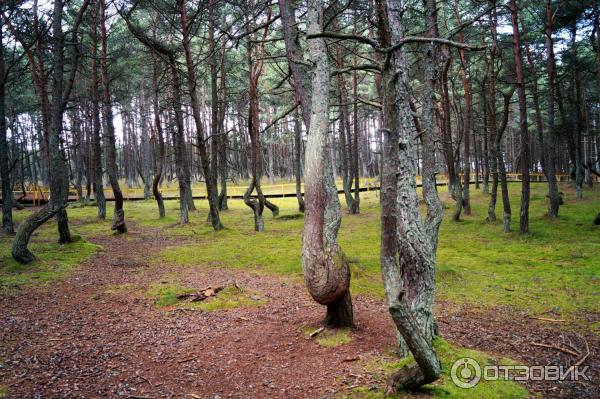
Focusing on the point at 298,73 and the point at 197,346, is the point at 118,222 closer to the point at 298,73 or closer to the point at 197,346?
the point at 197,346

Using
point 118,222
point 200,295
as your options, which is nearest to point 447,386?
point 200,295

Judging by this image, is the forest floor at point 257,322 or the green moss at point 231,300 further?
the green moss at point 231,300

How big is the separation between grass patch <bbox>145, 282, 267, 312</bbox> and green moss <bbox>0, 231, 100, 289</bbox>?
2.47m

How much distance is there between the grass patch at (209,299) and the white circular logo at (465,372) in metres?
3.65

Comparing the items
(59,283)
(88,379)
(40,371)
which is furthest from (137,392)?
(59,283)

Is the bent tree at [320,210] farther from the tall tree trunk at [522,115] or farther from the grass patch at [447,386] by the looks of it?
the tall tree trunk at [522,115]

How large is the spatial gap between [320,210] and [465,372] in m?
2.38

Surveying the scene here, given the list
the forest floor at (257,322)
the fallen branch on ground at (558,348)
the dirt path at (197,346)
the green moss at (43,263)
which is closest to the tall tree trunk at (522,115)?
the forest floor at (257,322)

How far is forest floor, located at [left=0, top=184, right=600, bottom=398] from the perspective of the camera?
435cm

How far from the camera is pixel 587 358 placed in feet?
16.1

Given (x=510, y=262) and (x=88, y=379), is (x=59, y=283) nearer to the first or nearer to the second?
(x=88, y=379)

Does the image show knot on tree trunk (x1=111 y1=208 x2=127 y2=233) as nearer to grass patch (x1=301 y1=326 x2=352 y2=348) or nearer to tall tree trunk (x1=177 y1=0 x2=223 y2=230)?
tall tree trunk (x1=177 y1=0 x2=223 y2=230)

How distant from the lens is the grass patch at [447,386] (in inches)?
155

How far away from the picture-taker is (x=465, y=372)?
14.0ft
